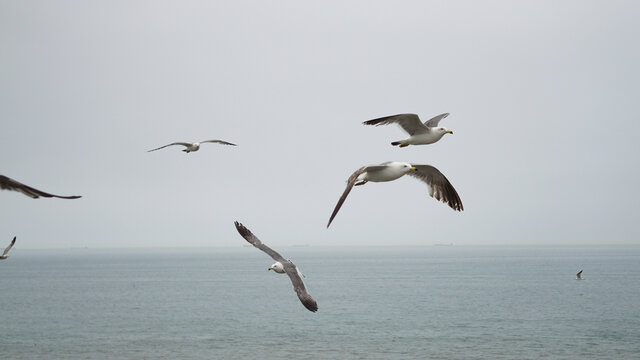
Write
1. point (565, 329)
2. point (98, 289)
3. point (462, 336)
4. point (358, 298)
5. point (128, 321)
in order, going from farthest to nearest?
1. point (98, 289)
2. point (358, 298)
3. point (128, 321)
4. point (565, 329)
5. point (462, 336)

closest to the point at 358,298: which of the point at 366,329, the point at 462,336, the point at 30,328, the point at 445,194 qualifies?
the point at 366,329

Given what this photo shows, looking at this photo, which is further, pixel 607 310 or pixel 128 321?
pixel 607 310

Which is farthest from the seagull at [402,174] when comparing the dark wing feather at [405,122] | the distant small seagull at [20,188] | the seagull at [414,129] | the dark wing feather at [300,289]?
the distant small seagull at [20,188]

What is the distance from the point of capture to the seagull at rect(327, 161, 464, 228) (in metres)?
12.6

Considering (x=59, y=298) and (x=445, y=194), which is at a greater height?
(x=445, y=194)

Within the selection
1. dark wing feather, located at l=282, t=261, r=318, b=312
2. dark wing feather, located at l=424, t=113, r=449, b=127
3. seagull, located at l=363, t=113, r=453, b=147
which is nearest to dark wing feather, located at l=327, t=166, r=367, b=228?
seagull, located at l=363, t=113, r=453, b=147

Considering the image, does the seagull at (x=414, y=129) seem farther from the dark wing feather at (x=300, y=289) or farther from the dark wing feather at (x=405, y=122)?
the dark wing feather at (x=300, y=289)

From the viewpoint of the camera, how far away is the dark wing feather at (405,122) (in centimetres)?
1454

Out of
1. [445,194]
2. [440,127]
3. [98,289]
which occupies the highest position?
[440,127]

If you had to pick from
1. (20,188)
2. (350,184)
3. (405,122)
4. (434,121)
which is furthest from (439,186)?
(20,188)

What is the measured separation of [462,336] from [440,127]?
68.2m

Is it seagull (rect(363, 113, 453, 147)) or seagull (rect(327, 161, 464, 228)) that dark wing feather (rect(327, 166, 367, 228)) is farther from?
seagull (rect(363, 113, 453, 147))

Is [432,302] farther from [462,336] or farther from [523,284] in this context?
[523,284]

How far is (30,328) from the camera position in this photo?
89.5 metres
